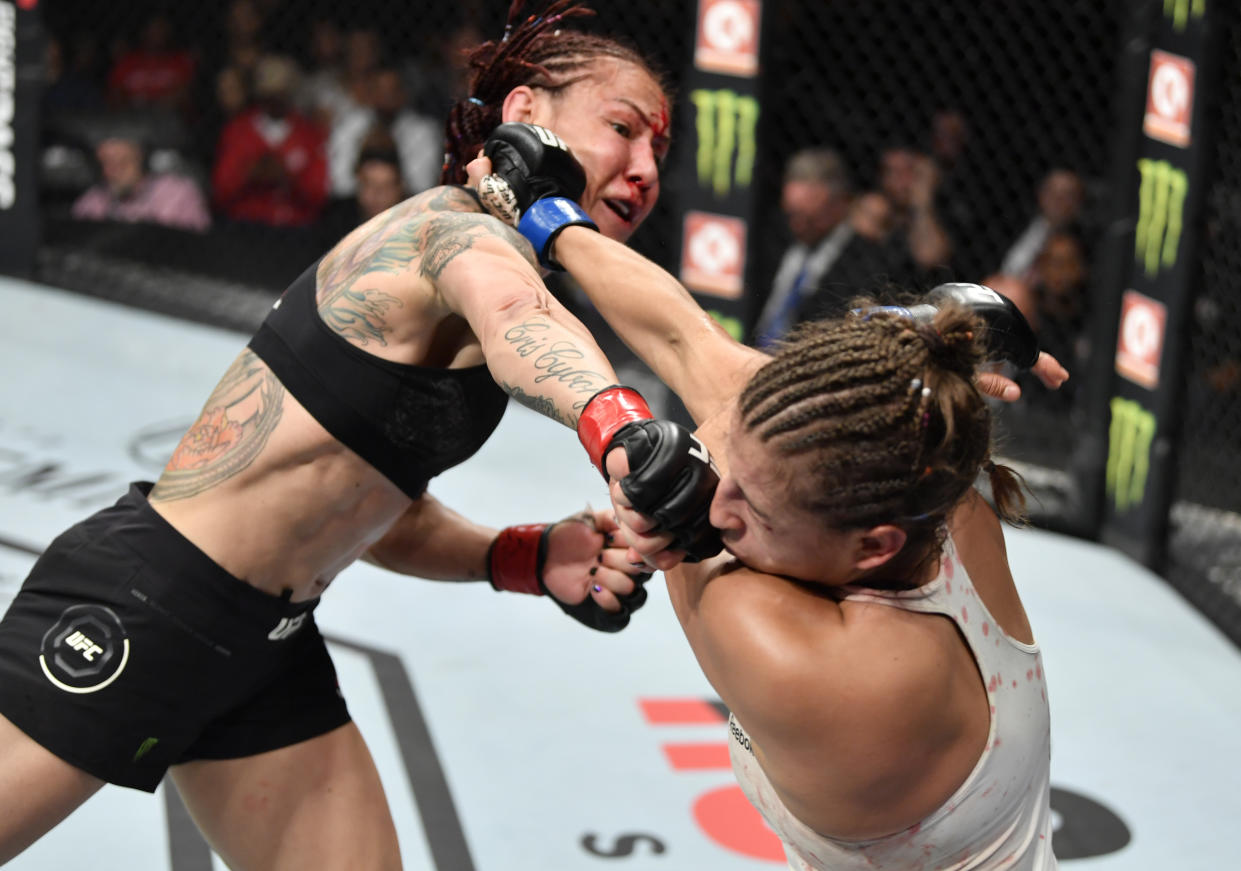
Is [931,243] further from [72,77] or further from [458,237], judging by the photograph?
[72,77]

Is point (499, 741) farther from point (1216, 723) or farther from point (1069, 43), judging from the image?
point (1069, 43)

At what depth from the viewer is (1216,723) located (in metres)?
2.91

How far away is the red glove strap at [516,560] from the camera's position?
71.5 inches

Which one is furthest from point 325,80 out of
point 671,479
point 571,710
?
point 671,479

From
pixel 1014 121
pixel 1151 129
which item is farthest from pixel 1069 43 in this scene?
pixel 1151 129

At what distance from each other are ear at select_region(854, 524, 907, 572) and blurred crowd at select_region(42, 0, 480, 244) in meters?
4.10

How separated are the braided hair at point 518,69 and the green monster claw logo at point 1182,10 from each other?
2.24 m

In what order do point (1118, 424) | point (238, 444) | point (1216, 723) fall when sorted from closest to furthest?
point (238, 444) → point (1216, 723) → point (1118, 424)

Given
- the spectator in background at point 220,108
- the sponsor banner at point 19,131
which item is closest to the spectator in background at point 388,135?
the spectator in background at point 220,108

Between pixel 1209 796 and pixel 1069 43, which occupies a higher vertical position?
pixel 1069 43

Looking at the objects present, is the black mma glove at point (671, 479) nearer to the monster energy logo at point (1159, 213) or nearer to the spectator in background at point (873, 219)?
the monster energy logo at point (1159, 213)

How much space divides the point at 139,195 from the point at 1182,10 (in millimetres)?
3994

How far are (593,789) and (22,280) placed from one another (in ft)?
13.0

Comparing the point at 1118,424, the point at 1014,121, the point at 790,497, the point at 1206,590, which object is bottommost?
the point at 1206,590
